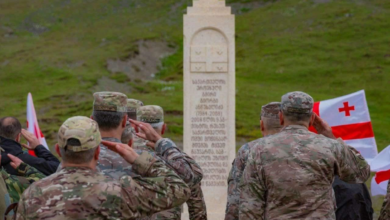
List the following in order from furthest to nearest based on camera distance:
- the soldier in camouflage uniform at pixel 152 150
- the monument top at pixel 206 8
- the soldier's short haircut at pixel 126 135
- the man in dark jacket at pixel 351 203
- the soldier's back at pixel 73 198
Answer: the monument top at pixel 206 8 < the man in dark jacket at pixel 351 203 < the soldier in camouflage uniform at pixel 152 150 < the soldier's short haircut at pixel 126 135 < the soldier's back at pixel 73 198

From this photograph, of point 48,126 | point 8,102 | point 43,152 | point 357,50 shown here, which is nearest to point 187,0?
point 357,50

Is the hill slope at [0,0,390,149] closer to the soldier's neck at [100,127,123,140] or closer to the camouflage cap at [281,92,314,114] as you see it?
the camouflage cap at [281,92,314,114]

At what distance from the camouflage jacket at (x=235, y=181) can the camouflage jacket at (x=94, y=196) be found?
5.88 ft

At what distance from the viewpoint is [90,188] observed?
3586 mm

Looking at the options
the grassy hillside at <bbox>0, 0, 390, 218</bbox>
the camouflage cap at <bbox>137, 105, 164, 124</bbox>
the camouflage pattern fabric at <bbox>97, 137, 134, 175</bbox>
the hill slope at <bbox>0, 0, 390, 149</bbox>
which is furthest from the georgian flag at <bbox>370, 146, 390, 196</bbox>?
the grassy hillside at <bbox>0, 0, 390, 218</bbox>

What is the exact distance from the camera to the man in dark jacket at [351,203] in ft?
20.7

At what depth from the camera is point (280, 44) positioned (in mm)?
46031

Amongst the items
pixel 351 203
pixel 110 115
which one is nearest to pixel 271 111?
pixel 351 203

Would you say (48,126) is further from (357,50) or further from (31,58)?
(357,50)

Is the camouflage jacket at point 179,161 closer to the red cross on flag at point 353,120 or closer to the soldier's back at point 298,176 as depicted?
the soldier's back at point 298,176

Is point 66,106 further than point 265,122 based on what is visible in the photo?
Yes

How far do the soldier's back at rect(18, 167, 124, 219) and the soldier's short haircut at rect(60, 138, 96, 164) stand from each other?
67mm

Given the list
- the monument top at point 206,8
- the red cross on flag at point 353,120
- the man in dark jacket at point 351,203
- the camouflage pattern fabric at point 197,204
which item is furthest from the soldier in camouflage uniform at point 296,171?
the monument top at point 206,8

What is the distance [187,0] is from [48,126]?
134 ft
